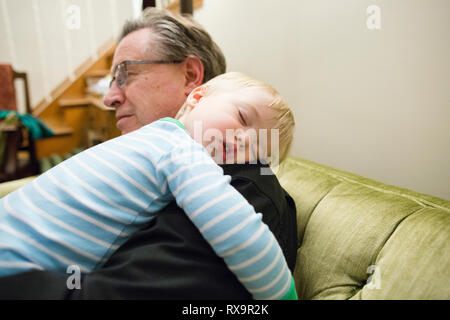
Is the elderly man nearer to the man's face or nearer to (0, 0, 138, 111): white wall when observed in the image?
the man's face

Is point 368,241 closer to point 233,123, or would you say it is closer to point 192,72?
point 233,123

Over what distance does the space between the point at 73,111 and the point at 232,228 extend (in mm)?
3994

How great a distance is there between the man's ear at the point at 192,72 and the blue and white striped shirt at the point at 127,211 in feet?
1.88

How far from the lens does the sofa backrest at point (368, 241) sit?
0.62 metres

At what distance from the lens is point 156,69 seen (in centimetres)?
119

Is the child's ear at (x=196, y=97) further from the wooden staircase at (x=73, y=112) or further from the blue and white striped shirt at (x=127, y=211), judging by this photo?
the wooden staircase at (x=73, y=112)

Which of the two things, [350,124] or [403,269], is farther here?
[350,124]

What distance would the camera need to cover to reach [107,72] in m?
3.96

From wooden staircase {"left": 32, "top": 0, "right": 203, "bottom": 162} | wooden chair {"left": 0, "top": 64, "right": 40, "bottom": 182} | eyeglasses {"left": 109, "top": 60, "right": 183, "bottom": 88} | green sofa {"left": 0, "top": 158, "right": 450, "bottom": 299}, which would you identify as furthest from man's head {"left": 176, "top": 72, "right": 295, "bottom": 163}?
wooden staircase {"left": 32, "top": 0, "right": 203, "bottom": 162}

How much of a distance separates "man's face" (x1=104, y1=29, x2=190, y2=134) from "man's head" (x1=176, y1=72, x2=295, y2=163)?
1.05 feet

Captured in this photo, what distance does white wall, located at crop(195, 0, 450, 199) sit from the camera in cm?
94

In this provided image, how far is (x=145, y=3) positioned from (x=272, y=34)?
2.31ft

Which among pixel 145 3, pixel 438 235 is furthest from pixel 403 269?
pixel 145 3
